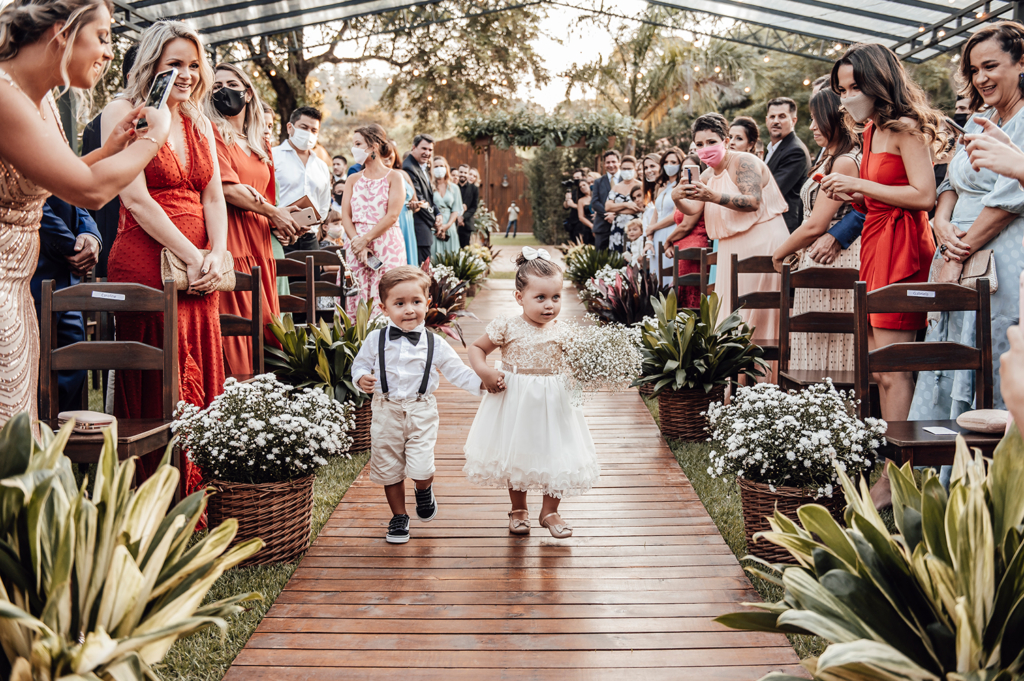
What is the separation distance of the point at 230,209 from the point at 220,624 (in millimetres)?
3274

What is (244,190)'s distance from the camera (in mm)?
4105

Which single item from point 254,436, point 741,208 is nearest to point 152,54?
point 254,436

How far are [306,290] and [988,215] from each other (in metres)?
3.78

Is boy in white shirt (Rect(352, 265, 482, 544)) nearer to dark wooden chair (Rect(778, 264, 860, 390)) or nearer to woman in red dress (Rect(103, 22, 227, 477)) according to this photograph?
woman in red dress (Rect(103, 22, 227, 477))

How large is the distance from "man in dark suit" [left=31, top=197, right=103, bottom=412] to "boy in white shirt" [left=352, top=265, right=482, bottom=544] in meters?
1.52

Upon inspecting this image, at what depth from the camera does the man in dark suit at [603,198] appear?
1230 cm

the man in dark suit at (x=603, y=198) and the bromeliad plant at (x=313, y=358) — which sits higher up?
the man in dark suit at (x=603, y=198)

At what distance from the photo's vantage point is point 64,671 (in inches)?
51.8

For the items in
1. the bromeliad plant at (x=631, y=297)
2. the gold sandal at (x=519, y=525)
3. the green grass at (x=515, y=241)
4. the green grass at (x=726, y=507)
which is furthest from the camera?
the green grass at (x=515, y=241)

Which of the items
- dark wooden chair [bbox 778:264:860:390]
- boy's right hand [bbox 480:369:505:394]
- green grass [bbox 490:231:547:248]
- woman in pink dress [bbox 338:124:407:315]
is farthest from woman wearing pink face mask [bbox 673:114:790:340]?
green grass [bbox 490:231:547:248]

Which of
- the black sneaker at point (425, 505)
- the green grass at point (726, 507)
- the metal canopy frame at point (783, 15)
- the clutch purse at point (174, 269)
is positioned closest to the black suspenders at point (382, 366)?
the black sneaker at point (425, 505)

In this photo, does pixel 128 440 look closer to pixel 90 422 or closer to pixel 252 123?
pixel 90 422

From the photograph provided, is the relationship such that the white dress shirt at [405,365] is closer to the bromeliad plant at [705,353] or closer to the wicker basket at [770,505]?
the wicker basket at [770,505]

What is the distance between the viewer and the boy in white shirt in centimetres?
338
